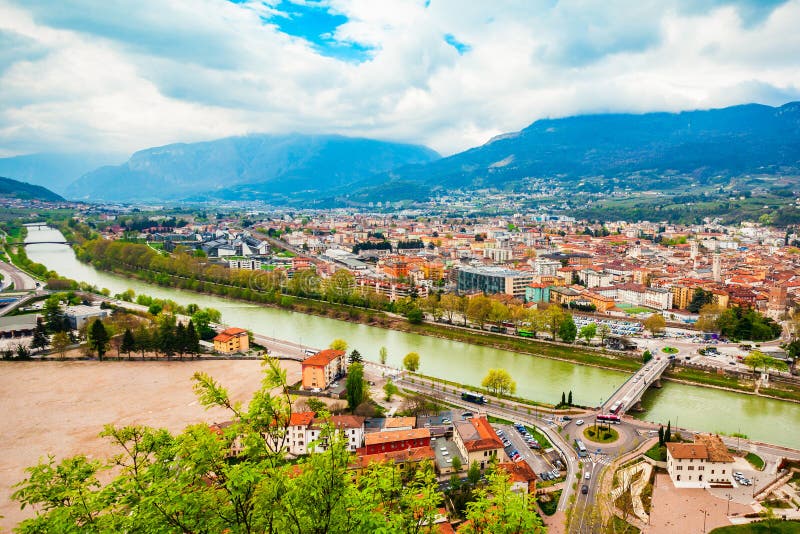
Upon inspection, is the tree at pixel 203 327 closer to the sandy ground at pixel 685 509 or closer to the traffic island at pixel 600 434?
the traffic island at pixel 600 434

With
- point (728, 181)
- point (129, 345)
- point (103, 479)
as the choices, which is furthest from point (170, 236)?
point (728, 181)

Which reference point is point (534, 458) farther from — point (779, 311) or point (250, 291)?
point (250, 291)

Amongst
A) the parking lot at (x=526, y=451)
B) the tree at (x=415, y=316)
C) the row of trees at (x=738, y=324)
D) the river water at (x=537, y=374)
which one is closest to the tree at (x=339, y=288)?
the river water at (x=537, y=374)

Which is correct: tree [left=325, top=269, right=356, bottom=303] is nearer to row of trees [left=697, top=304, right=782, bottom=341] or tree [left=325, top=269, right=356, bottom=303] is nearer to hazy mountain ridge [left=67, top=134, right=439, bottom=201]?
row of trees [left=697, top=304, right=782, bottom=341]

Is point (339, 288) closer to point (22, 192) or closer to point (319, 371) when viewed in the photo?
point (319, 371)

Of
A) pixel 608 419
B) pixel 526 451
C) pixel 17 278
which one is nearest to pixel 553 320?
pixel 608 419
